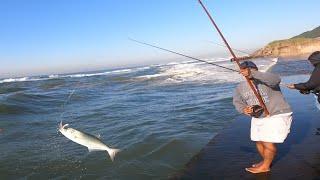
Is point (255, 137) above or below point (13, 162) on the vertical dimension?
above

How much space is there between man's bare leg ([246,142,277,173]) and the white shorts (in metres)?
0.16

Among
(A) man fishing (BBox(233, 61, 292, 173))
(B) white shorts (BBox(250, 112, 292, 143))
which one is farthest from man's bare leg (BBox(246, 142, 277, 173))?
(B) white shorts (BBox(250, 112, 292, 143))

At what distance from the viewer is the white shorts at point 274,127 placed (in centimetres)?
529

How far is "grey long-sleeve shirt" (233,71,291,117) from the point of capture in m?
5.01

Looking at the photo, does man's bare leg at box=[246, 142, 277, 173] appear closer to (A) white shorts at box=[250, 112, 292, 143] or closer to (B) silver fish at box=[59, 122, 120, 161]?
(A) white shorts at box=[250, 112, 292, 143]

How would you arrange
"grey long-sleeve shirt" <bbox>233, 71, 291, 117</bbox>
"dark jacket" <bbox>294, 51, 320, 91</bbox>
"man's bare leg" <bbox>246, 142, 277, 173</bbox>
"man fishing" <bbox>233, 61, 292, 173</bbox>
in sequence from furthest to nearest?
"dark jacket" <bbox>294, 51, 320, 91</bbox> < "man's bare leg" <bbox>246, 142, 277, 173</bbox> < "man fishing" <bbox>233, 61, 292, 173</bbox> < "grey long-sleeve shirt" <bbox>233, 71, 291, 117</bbox>

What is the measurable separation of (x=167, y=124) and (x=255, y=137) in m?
5.75

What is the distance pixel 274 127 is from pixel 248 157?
1.27 metres

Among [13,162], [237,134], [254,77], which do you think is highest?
[254,77]

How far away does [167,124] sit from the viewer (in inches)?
440

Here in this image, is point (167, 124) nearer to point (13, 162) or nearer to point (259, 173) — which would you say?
point (13, 162)

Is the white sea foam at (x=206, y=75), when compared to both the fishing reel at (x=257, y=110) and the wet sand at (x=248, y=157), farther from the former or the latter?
the fishing reel at (x=257, y=110)

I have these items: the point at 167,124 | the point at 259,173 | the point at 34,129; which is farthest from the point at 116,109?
the point at 259,173

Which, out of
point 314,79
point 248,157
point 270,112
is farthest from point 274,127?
point 314,79
